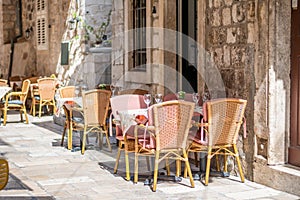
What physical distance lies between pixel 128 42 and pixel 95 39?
1825 mm

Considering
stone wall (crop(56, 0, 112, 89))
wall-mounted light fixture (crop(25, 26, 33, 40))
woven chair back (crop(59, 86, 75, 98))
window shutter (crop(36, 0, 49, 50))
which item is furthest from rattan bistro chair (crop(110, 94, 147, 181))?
wall-mounted light fixture (crop(25, 26, 33, 40))

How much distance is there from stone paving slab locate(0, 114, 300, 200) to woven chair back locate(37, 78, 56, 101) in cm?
311

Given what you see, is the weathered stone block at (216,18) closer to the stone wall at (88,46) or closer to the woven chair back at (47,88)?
the stone wall at (88,46)

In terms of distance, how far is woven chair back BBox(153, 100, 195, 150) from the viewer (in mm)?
4820

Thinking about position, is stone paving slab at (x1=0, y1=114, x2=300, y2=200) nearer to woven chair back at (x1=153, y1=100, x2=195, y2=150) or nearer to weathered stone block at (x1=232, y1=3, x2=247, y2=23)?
woven chair back at (x1=153, y1=100, x2=195, y2=150)

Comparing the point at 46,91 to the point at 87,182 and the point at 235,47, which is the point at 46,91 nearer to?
the point at 87,182

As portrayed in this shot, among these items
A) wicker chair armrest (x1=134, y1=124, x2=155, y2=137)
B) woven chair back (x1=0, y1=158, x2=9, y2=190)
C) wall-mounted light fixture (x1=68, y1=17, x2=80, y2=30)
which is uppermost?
wall-mounted light fixture (x1=68, y1=17, x2=80, y2=30)

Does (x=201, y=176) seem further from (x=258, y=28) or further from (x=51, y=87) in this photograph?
(x=51, y=87)

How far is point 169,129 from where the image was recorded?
4898 mm

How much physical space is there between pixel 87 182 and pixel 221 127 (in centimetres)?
143

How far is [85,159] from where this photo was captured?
21.4 feet

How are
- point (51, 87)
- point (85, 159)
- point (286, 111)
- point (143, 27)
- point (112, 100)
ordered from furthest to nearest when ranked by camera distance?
point (51, 87)
point (143, 27)
point (85, 159)
point (112, 100)
point (286, 111)

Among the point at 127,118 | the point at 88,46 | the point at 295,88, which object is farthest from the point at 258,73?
the point at 88,46

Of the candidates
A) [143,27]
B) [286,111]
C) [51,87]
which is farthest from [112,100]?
[51,87]
